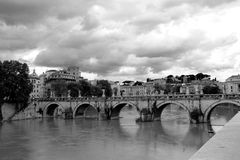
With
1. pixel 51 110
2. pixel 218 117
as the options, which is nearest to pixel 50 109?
pixel 51 110

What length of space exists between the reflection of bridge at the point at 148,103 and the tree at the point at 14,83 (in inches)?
260

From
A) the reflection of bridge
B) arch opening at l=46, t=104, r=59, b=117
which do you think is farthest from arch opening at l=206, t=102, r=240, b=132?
arch opening at l=46, t=104, r=59, b=117

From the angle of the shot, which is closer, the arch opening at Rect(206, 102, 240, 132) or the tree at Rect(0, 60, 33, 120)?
the arch opening at Rect(206, 102, 240, 132)

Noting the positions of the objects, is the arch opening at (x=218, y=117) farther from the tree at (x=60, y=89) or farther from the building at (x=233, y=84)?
the building at (x=233, y=84)

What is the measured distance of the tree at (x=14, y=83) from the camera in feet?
124

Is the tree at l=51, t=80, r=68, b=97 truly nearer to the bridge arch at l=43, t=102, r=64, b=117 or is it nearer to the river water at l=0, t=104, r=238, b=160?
the bridge arch at l=43, t=102, r=64, b=117

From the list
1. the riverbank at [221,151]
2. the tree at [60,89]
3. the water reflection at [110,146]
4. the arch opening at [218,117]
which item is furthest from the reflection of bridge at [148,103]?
the riverbank at [221,151]

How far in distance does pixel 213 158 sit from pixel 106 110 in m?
36.3

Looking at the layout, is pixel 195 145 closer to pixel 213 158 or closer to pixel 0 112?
pixel 213 158

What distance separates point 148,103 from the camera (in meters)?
35.3

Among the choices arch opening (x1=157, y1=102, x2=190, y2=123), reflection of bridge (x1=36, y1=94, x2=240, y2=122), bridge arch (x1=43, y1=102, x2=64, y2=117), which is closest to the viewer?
reflection of bridge (x1=36, y1=94, x2=240, y2=122)

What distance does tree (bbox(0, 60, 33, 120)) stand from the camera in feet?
124

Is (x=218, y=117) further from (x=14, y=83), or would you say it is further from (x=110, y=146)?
(x=14, y=83)

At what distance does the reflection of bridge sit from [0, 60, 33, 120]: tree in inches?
260
